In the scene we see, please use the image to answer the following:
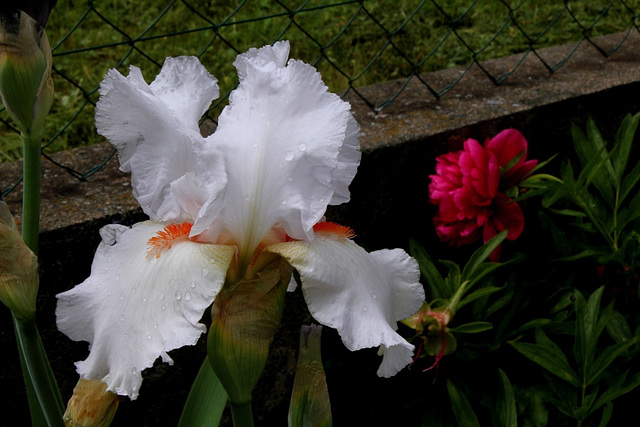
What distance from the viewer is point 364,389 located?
164cm

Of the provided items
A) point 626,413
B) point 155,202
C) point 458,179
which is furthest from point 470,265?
point 155,202

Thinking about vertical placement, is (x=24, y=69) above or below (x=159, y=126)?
above

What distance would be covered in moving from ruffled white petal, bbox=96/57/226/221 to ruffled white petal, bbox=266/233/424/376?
131 millimetres

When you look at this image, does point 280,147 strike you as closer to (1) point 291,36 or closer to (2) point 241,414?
(2) point 241,414

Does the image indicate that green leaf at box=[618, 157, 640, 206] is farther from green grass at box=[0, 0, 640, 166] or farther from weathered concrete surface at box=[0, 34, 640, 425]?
green grass at box=[0, 0, 640, 166]

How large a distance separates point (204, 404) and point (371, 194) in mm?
753

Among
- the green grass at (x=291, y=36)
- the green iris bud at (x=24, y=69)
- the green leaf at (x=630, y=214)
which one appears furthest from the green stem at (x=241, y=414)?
the green grass at (x=291, y=36)

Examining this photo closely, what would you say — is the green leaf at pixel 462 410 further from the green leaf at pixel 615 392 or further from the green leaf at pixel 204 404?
the green leaf at pixel 204 404

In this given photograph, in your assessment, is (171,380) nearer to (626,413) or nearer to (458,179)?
(458,179)

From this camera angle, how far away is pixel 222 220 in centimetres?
73

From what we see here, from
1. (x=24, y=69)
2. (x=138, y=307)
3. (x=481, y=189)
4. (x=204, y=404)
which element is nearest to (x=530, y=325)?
(x=481, y=189)

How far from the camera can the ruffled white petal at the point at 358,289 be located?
69cm

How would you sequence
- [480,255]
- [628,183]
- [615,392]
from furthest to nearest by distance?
[628,183] < [480,255] < [615,392]

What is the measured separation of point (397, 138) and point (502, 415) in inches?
24.7
